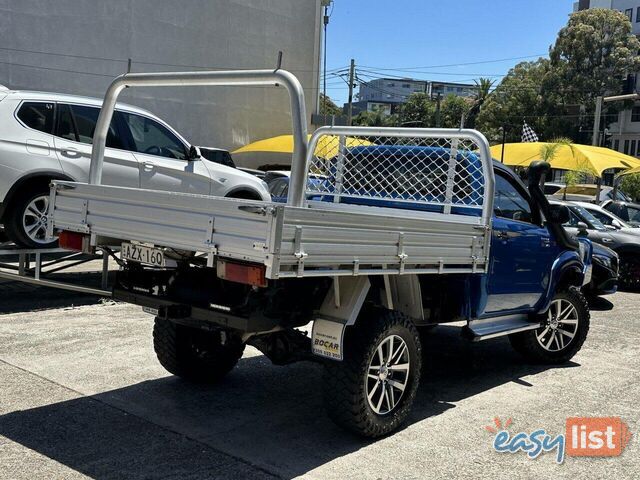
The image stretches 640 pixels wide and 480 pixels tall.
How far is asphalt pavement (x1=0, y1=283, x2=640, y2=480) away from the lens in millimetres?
4281

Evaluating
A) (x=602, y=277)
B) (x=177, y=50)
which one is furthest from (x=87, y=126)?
(x=177, y=50)

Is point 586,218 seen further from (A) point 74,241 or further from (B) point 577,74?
(B) point 577,74

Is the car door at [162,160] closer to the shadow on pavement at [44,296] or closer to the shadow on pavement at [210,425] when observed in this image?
the shadow on pavement at [44,296]

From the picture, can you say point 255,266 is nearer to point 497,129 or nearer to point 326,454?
point 326,454

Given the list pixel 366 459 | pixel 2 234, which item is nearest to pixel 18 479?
pixel 366 459

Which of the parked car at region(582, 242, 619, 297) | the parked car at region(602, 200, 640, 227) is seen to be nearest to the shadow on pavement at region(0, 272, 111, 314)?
the parked car at region(582, 242, 619, 297)

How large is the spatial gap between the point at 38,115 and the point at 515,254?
5.42 metres

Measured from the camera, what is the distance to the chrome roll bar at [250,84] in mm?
4143

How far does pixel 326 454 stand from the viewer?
177 inches

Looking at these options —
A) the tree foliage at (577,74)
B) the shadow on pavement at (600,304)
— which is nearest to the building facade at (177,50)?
the shadow on pavement at (600,304)

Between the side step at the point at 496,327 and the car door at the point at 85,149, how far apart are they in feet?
15.3

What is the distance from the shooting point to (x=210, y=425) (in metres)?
4.93

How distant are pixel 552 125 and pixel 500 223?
1712 inches

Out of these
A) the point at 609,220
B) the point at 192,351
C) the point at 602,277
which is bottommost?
the point at 192,351
